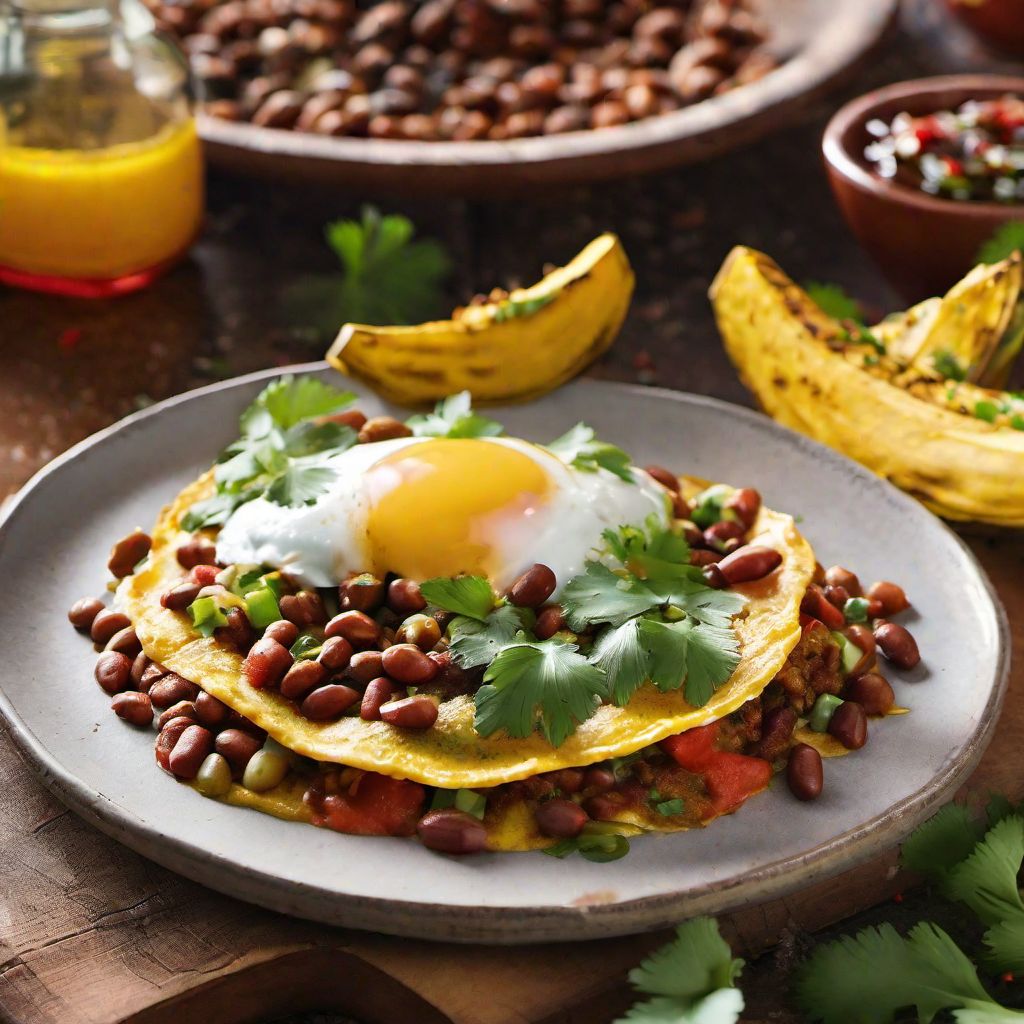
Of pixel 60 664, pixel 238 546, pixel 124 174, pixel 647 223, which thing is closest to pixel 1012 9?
pixel 647 223

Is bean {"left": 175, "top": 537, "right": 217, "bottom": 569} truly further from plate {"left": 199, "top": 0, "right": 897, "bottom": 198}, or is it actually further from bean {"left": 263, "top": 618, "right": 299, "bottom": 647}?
plate {"left": 199, "top": 0, "right": 897, "bottom": 198}

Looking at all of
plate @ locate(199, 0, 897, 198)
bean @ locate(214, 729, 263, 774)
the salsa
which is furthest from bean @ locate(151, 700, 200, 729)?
the salsa

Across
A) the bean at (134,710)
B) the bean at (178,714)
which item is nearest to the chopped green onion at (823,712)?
the bean at (178,714)

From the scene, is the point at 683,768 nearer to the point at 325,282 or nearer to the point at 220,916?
the point at 220,916

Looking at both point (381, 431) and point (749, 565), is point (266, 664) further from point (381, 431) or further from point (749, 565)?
point (749, 565)

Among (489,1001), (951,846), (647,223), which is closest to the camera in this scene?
(489,1001)

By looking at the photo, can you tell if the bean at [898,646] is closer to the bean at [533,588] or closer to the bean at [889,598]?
the bean at [889,598]

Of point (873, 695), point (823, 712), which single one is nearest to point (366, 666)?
point (823, 712)
